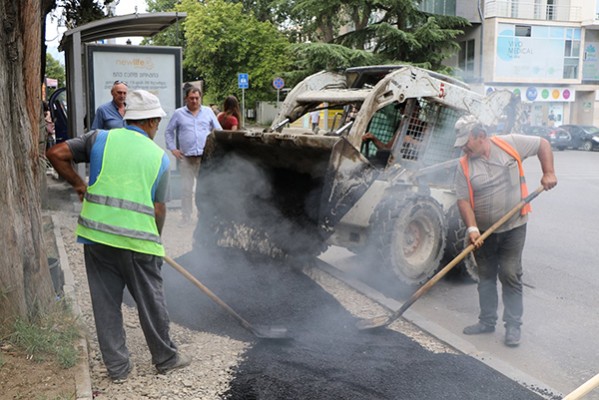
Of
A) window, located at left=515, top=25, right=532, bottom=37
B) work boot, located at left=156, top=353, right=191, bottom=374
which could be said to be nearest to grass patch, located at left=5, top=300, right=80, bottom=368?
work boot, located at left=156, top=353, right=191, bottom=374

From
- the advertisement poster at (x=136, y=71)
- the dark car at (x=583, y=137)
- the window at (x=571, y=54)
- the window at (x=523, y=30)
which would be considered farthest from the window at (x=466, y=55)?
the advertisement poster at (x=136, y=71)

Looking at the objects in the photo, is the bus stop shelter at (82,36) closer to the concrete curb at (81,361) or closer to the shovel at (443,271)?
the concrete curb at (81,361)

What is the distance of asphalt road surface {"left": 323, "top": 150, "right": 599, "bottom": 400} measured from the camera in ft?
14.6

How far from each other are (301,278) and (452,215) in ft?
5.47

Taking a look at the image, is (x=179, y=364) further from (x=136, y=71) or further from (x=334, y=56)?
(x=334, y=56)

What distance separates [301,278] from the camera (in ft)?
20.4

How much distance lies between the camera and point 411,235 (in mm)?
6395

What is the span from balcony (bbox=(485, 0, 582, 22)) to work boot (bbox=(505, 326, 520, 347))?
13.0m

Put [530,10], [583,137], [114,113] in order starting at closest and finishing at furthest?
[114,113] < [530,10] < [583,137]

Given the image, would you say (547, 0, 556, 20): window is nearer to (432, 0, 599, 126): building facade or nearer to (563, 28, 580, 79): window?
(432, 0, 599, 126): building facade

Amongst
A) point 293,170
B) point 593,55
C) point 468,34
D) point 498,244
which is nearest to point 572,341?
point 498,244

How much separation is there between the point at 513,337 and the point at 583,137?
25107mm

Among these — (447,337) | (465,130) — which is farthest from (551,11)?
(447,337)

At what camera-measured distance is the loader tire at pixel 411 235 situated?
238 inches
